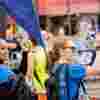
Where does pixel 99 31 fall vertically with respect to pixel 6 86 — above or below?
above

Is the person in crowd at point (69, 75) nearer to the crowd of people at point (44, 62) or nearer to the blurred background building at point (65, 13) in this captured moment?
the crowd of people at point (44, 62)

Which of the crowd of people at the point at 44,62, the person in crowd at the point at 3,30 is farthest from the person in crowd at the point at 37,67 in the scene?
the person in crowd at the point at 3,30

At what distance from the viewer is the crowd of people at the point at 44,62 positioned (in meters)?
2.90

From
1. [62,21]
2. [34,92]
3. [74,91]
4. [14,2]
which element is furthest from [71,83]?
[14,2]

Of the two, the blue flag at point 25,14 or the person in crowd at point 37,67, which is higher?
the blue flag at point 25,14

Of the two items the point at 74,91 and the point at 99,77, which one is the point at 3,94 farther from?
the point at 99,77

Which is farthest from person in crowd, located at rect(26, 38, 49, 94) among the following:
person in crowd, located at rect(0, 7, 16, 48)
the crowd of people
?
person in crowd, located at rect(0, 7, 16, 48)

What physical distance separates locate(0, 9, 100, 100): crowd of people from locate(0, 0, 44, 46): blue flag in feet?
0.15

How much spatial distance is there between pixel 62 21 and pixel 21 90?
624mm

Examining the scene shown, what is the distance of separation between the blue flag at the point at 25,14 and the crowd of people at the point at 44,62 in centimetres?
5

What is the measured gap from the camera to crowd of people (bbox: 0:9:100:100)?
2898 mm

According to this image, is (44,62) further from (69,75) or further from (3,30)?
(3,30)

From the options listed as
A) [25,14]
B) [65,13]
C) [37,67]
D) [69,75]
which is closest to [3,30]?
[25,14]

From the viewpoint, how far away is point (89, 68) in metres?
2.94
